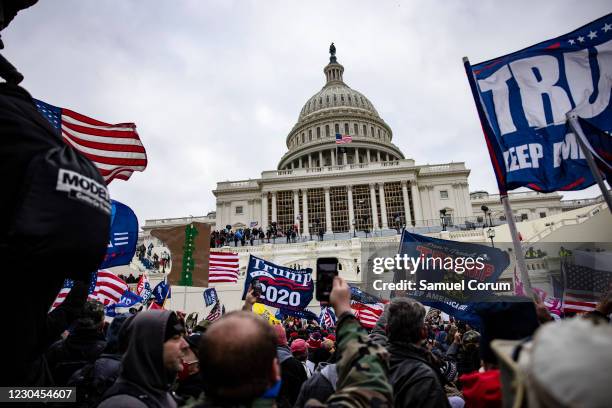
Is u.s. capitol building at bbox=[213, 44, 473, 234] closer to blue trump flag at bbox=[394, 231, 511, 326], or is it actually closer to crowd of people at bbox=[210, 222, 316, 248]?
crowd of people at bbox=[210, 222, 316, 248]

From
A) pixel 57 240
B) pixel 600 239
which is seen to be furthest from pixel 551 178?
pixel 600 239

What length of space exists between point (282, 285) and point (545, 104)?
20.6 feet

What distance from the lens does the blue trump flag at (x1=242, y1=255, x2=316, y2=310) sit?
29.3ft

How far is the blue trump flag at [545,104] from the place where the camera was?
4.99 meters

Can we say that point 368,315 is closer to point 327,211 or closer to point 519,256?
point 519,256

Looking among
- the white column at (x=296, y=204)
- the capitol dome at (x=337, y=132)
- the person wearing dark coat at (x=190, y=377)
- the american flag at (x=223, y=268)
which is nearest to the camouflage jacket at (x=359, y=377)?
the person wearing dark coat at (x=190, y=377)

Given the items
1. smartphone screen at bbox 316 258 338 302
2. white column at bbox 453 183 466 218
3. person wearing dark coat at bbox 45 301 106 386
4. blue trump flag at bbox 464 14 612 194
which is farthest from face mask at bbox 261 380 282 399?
white column at bbox 453 183 466 218

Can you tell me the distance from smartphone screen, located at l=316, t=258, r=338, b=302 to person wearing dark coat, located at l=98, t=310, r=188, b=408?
1034mm

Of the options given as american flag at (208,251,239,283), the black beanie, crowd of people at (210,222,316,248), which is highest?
crowd of people at (210,222,316,248)

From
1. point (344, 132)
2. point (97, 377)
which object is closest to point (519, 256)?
point (97, 377)

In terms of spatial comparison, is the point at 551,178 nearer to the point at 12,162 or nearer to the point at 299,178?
the point at 12,162

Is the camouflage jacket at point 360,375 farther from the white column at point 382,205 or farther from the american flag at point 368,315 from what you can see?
the white column at point 382,205

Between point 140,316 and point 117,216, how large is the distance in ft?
16.3
